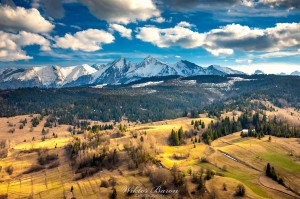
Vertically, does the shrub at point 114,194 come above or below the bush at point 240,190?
below

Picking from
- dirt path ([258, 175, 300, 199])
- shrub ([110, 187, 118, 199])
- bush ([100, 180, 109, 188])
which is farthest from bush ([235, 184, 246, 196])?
bush ([100, 180, 109, 188])

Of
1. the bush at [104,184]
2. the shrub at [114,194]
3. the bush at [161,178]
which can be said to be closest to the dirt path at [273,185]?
the bush at [161,178]

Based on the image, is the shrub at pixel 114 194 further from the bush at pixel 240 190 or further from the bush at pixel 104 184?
the bush at pixel 240 190

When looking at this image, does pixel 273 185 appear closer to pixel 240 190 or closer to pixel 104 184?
pixel 240 190

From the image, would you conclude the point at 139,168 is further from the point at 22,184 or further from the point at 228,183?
the point at 22,184

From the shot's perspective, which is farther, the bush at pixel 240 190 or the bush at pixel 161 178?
the bush at pixel 161 178

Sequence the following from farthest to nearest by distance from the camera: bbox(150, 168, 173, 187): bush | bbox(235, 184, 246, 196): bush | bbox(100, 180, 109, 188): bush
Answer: bbox(100, 180, 109, 188): bush, bbox(150, 168, 173, 187): bush, bbox(235, 184, 246, 196): bush

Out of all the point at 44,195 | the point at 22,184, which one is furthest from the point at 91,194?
the point at 22,184

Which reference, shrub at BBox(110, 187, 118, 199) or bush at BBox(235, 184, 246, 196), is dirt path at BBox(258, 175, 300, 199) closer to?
bush at BBox(235, 184, 246, 196)
